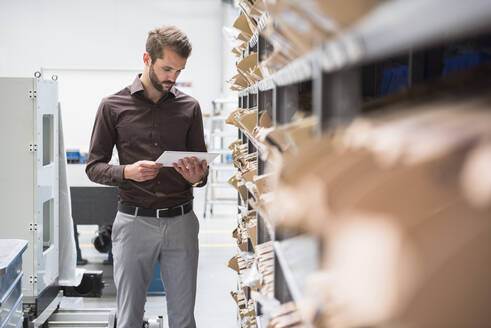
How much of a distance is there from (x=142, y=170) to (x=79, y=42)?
9341 millimetres

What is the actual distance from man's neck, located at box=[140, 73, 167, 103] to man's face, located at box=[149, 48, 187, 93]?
52mm

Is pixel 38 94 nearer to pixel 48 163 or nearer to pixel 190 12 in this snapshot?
pixel 48 163

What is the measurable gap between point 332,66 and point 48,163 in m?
3.63

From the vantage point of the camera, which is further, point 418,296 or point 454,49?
point 454,49

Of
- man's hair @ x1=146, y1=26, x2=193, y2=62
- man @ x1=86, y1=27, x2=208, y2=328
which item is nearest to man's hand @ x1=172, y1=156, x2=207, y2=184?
man @ x1=86, y1=27, x2=208, y2=328

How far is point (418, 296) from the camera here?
0.59 metres

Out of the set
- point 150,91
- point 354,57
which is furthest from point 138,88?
point 354,57

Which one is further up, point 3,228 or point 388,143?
point 388,143

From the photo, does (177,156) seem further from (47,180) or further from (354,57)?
(354,57)

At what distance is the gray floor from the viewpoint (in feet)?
15.1

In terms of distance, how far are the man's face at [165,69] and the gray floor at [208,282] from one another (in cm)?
229

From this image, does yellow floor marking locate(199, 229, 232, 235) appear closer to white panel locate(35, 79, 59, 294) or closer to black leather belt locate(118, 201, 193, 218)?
white panel locate(35, 79, 59, 294)

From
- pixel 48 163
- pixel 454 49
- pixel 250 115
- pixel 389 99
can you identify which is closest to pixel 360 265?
pixel 389 99

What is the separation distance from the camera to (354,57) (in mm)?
755
